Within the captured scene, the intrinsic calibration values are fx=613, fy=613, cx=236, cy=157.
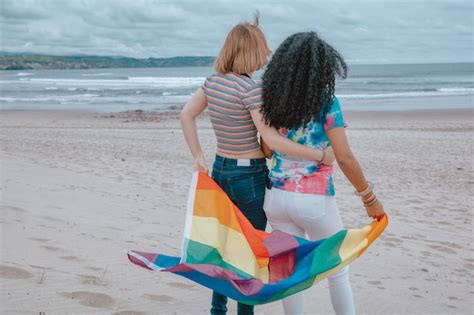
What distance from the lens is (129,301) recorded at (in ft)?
13.7

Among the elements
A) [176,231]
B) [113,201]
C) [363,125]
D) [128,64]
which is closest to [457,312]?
[176,231]

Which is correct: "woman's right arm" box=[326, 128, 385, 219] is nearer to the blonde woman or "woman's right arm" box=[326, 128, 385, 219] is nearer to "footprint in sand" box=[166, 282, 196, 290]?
the blonde woman

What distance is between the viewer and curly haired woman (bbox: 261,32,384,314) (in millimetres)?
3035

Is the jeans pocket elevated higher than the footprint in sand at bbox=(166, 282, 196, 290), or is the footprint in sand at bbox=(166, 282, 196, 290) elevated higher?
the jeans pocket

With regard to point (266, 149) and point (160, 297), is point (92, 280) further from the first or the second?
point (266, 149)

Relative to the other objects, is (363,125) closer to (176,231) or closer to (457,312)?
(176,231)

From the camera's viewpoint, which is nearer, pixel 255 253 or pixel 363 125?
pixel 255 253

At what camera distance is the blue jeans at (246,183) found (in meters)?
3.32

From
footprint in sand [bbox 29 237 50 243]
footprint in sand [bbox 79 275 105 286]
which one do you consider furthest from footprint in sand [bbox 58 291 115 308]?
footprint in sand [bbox 29 237 50 243]

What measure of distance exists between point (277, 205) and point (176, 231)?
131 inches

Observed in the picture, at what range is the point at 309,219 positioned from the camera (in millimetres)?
3156

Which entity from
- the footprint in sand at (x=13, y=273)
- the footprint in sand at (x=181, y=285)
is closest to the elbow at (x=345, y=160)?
the footprint in sand at (x=181, y=285)

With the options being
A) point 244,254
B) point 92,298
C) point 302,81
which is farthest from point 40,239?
point 302,81

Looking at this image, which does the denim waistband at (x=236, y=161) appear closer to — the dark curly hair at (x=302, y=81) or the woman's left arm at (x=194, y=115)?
the woman's left arm at (x=194, y=115)
